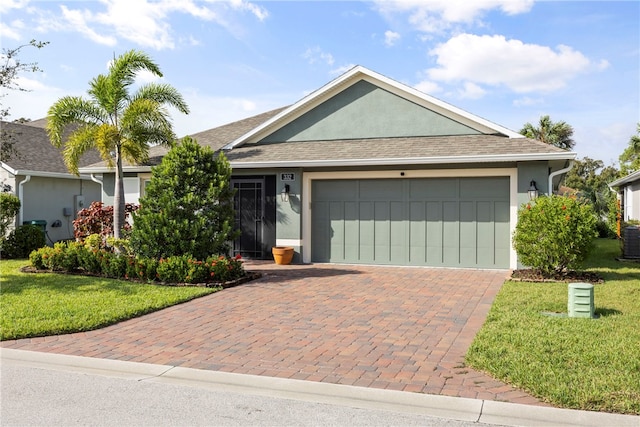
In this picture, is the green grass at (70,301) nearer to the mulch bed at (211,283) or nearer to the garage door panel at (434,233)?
the mulch bed at (211,283)

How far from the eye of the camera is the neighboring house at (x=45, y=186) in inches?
707

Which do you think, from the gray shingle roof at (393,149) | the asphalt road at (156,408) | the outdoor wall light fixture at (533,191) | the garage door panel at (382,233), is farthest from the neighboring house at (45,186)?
the outdoor wall light fixture at (533,191)

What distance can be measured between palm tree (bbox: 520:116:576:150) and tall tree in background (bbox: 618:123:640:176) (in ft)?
11.8

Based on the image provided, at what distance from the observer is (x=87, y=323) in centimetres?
744

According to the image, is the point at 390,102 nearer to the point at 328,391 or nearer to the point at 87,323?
the point at 87,323

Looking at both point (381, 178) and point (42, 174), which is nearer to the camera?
point (381, 178)

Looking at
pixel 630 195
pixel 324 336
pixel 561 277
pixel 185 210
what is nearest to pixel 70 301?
pixel 185 210

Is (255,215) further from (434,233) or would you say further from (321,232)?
(434,233)

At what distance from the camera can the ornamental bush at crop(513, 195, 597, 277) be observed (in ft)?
35.7

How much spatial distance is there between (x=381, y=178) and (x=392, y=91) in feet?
8.45

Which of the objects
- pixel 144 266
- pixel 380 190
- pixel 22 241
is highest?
pixel 380 190

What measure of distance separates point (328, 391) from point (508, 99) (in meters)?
20.8

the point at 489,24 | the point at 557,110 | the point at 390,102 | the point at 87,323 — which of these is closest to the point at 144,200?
the point at 87,323

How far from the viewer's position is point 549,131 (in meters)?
33.6
